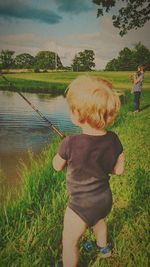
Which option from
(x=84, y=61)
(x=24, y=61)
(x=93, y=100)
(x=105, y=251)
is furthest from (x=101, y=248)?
(x=24, y=61)

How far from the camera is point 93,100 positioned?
1813 mm

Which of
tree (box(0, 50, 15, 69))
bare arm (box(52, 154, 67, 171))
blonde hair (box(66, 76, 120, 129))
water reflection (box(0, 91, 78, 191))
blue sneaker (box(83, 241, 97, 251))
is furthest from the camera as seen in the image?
water reflection (box(0, 91, 78, 191))

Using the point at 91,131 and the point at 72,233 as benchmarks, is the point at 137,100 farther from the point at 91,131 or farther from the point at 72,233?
the point at 72,233

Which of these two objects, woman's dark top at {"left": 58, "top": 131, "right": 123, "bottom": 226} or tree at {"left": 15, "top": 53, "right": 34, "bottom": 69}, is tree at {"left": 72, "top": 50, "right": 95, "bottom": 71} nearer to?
tree at {"left": 15, "top": 53, "right": 34, "bottom": 69}

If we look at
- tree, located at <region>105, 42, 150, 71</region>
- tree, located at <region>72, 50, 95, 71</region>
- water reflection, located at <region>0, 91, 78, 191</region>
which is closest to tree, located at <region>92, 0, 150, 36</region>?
tree, located at <region>105, 42, 150, 71</region>

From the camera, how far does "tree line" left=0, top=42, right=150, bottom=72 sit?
3580 mm

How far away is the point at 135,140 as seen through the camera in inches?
157

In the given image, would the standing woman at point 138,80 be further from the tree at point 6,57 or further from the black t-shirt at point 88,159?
the black t-shirt at point 88,159

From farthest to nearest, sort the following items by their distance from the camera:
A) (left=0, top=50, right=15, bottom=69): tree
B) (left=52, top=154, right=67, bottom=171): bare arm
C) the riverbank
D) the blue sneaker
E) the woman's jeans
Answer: the woman's jeans → (left=0, top=50, right=15, bottom=69): tree → the riverbank → the blue sneaker → (left=52, top=154, right=67, bottom=171): bare arm

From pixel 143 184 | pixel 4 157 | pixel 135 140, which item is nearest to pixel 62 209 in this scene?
pixel 143 184

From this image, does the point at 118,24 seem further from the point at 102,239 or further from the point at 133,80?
the point at 102,239

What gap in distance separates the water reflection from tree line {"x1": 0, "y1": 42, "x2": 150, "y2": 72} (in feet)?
3.06

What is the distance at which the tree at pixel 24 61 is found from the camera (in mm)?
3691

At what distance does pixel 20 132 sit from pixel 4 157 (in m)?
0.89
